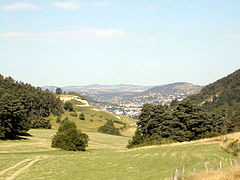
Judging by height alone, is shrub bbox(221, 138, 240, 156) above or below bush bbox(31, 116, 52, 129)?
above

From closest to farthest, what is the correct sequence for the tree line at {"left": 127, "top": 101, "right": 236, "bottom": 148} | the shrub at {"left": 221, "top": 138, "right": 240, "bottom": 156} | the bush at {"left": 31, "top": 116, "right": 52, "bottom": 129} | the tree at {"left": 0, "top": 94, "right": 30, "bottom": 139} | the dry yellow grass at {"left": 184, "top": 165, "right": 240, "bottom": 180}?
the dry yellow grass at {"left": 184, "top": 165, "right": 240, "bottom": 180}
the shrub at {"left": 221, "top": 138, "right": 240, "bottom": 156}
the tree at {"left": 0, "top": 94, "right": 30, "bottom": 139}
the tree line at {"left": 127, "top": 101, "right": 236, "bottom": 148}
the bush at {"left": 31, "top": 116, "right": 52, "bottom": 129}

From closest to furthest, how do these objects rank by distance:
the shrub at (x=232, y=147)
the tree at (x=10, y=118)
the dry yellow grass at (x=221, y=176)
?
the dry yellow grass at (x=221, y=176)
the shrub at (x=232, y=147)
the tree at (x=10, y=118)

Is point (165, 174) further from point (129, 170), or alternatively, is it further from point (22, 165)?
point (22, 165)

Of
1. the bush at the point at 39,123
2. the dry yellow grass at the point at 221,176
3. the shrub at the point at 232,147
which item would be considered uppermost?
the dry yellow grass at the point at 221,176

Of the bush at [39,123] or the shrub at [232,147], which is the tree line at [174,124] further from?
the bush at [39,123]

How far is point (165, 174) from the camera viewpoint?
24.9m

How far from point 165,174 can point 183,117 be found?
56959mm

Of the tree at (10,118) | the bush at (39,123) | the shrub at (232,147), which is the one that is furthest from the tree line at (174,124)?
the bush at (39,123)

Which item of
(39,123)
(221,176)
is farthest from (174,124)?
(39,123)

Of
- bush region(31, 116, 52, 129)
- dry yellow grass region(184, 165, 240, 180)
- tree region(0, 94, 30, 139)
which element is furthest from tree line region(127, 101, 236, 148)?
bush region(31, 116, 52, 129)

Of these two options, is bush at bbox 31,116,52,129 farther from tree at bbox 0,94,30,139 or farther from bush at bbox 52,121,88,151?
bush at bbox 52,121,88,151

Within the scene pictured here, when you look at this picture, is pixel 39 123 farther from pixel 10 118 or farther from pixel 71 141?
pixel 71 141

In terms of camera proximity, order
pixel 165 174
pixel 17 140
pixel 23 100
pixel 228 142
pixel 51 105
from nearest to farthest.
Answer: pixel 165 174 → pixel 228 142 → pixel 17 140 → pixel 23 100 → pixel 51 105

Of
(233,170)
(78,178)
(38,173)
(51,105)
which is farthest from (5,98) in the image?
(51,105)
